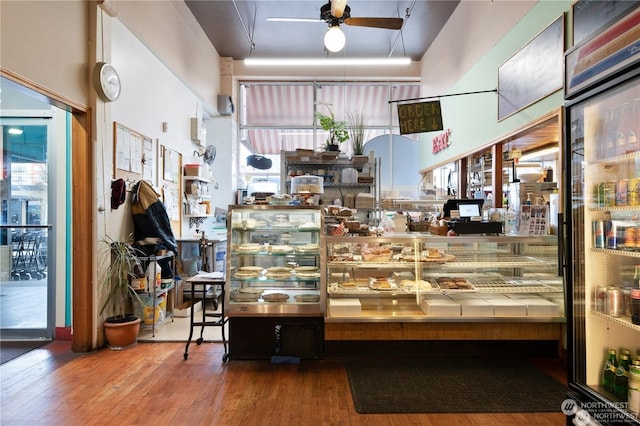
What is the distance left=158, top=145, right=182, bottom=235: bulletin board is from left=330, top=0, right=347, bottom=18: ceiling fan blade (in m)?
3.17

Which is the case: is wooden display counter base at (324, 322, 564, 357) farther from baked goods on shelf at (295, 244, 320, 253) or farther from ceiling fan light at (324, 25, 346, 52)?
ceiling fan light at (324, 25, 346, 52)

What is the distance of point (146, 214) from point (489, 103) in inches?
199

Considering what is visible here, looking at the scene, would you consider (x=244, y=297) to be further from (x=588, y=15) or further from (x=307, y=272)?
(x=588, y=15)

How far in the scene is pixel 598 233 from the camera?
98.3 inches

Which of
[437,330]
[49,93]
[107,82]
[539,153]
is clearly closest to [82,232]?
[49,93]

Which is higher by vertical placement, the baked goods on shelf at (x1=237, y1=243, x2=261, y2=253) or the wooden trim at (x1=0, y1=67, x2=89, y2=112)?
the wooden trim at (x1=0, y1=67, x2=89, y2=112)

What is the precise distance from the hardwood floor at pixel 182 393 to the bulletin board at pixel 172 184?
8.51 ft

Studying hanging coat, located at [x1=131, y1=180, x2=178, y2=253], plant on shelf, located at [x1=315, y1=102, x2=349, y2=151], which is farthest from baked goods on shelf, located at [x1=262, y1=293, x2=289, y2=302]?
plant on shelf, located at [x1=315, y1=102, x2=349, y2=151]

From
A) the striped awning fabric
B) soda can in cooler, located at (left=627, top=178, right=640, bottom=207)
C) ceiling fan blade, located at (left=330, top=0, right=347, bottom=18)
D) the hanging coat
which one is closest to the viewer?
soda can in cooler, located at (left=627, top=178, right=640, bottom=207)

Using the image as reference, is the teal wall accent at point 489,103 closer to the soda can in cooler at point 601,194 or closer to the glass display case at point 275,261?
the soda can in cooler at point 601,194

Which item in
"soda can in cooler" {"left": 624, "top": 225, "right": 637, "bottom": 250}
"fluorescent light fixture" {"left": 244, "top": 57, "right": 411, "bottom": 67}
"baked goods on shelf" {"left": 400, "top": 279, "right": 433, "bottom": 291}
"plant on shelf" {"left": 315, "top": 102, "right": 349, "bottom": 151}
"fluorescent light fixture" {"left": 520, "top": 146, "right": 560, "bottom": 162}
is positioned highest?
"fluorescent light fixture" {"left": 244, "top": 57, "right": 411, "bottom": 67}

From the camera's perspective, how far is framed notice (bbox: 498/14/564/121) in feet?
12.7

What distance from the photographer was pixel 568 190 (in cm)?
254

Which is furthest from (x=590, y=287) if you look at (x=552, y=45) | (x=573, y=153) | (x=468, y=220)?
(x=552, y=45)
